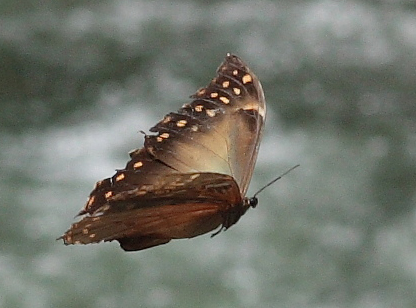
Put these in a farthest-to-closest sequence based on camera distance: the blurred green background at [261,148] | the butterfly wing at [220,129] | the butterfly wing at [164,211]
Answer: the blurred green background at [261,148] → the butterfly wing at [220,129] → the butterfly wing at [164,211]

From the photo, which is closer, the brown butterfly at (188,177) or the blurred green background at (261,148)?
the brown butterfly at (188,177)

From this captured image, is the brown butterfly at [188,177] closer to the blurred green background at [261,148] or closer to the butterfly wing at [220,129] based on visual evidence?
the butterfly wing at [220,129]

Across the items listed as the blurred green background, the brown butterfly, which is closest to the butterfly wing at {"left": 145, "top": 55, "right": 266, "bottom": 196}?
the brown butterfly

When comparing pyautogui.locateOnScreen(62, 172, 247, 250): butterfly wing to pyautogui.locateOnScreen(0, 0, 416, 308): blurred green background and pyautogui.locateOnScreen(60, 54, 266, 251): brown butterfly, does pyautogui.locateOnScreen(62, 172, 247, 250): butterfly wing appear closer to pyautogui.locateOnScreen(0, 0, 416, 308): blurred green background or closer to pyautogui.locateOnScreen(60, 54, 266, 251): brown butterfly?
pyautogui.locateOnScreen(60, 54, 266, 251): brown butterfly

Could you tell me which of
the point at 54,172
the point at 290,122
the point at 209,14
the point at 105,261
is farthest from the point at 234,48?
the point at 105,261

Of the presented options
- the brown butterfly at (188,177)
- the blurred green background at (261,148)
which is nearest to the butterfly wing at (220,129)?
the brown butterfly at (188,177)

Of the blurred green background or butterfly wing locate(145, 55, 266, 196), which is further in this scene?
the blurred green background
